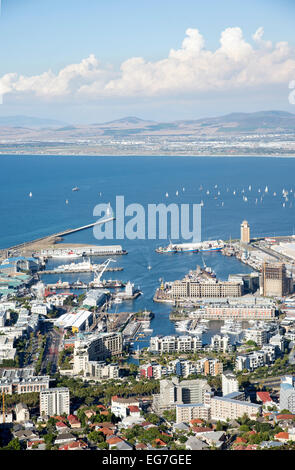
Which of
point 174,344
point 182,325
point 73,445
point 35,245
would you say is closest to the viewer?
point 73,445

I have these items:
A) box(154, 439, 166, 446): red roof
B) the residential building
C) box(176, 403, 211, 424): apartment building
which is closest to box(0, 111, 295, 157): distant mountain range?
the residential building

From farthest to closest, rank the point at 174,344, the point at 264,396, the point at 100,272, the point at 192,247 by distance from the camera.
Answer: the point at 192,247 → the point at 100,272 → the point at 174,344 → the point at 264,396

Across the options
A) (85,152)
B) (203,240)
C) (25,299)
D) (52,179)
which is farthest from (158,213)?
(85,152)

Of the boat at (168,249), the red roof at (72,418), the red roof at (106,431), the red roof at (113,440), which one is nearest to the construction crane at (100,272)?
the boat at (168,249)

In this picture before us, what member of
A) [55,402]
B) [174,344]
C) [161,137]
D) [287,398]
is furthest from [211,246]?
[161,137]

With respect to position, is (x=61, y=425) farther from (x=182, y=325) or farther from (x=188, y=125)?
(x=188, y=125)
